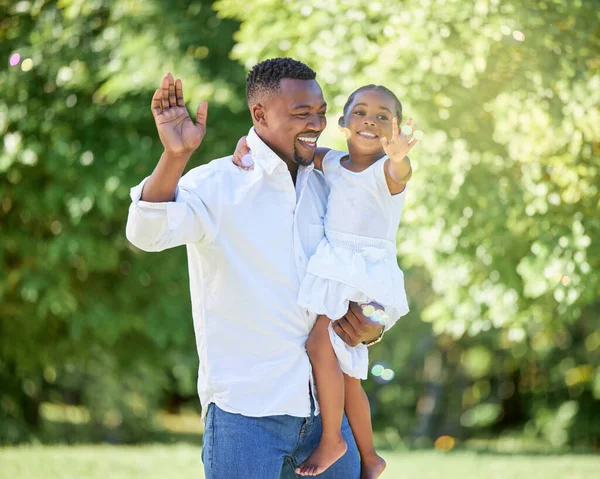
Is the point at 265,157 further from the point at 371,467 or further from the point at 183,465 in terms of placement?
the point at 183,465

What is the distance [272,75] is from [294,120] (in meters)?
0.17

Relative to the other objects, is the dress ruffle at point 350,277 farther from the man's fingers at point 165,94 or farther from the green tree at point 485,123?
the green tree at point 485,123

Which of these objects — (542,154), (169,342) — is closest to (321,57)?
(542,154)

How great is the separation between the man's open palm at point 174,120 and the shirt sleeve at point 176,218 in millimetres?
127

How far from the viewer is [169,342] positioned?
1038 cm

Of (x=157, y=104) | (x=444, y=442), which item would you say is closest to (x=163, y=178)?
(x=157, y=104)

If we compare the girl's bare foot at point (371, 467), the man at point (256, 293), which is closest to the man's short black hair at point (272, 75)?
the man at point (256, 293)

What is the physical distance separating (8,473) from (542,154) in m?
4.77

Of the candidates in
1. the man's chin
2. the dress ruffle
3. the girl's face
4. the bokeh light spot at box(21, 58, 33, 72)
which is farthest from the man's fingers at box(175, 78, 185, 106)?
the bokeh light spot at box(21, 58, 33, 72)

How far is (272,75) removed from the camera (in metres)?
2.81

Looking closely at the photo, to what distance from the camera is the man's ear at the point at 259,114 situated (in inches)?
111

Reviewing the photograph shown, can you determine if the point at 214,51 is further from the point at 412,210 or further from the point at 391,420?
the point at 391,420

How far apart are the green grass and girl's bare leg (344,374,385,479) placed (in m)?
4.95

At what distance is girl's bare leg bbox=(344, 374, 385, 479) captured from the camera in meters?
2.88
